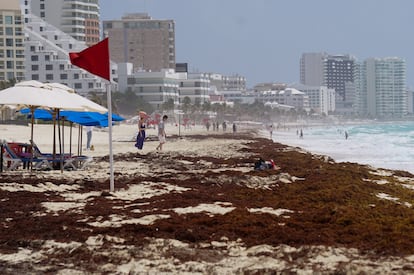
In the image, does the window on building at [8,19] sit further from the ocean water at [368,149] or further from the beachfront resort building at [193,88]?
the beachfront resort building at [193,88]

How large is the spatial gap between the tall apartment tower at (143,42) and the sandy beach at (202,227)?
134565mm

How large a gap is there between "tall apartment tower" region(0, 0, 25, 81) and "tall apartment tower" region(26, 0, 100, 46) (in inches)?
1374

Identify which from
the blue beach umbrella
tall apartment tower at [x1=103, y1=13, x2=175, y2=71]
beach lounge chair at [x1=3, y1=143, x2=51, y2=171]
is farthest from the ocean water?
Answer: tall apartment tower at [x1=103, y1=13, x2=175, y2=71]

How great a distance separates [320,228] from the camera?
8.45 metres

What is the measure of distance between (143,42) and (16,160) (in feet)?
448

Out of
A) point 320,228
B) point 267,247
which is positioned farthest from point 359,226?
point 267,247

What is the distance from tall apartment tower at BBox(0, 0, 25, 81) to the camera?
3511 inches

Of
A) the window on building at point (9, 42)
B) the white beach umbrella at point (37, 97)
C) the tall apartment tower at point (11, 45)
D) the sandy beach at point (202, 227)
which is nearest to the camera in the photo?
the sandy beach at point (202, 227)

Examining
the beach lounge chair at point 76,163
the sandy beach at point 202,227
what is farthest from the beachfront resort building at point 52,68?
the sandy beach at point 202,227

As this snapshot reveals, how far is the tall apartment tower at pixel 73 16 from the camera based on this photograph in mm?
127150

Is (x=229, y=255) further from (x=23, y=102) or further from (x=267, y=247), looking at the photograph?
(x=23, y=102)

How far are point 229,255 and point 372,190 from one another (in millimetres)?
6994

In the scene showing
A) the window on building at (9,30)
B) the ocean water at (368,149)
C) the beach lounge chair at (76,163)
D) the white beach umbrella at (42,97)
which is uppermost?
the window on building at (9,30)

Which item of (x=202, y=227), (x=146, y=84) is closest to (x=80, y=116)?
(x=202, y=227)
